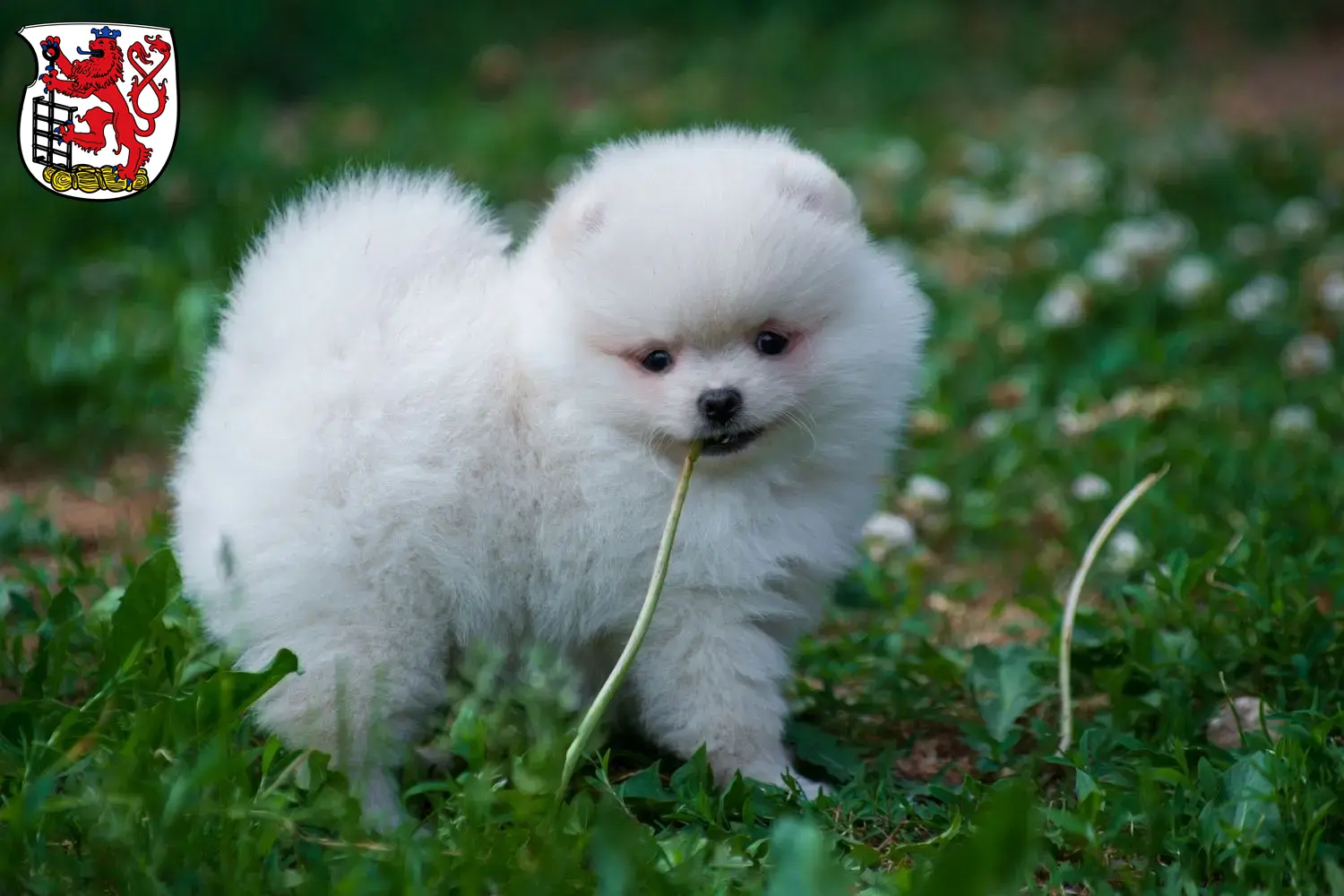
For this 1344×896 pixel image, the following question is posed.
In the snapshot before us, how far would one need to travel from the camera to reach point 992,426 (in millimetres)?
4586

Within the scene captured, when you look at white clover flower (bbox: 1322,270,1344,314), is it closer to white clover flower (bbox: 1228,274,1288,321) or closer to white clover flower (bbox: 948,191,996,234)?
white clover flower (bbox: 1228,274,1288,321)

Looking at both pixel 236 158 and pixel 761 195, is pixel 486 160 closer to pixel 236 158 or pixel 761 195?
pixel 236 158

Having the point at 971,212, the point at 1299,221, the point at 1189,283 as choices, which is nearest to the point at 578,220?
the point at 1189,283

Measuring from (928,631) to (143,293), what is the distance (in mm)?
3361

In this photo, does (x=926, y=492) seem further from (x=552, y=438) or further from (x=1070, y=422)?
(x=552, y=438)

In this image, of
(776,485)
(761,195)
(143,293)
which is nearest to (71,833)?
(776,485)

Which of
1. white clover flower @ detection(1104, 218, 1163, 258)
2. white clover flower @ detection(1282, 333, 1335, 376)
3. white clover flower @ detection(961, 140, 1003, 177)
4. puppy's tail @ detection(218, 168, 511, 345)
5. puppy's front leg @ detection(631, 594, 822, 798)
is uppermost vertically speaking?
puppy's tail @ detection(218, 168, 511, 345)

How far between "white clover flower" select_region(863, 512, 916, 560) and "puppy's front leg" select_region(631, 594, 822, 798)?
3.62ft

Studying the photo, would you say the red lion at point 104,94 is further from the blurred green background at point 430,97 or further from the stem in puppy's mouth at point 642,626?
the stem in puppy's mouth at point 642,626

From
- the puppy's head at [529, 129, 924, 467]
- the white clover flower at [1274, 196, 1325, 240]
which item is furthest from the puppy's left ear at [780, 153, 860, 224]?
the white clover flower at [1274, 196, 1325, 240]

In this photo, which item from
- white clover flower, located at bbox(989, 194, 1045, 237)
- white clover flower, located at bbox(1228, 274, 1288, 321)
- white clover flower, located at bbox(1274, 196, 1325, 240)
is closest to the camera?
white clover flower, located at bbox(1228, 274, 1288, 321)

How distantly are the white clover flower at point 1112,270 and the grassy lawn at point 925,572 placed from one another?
2 cm

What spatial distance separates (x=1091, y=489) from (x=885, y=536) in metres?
0.64

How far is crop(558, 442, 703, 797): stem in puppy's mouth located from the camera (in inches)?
93.9
